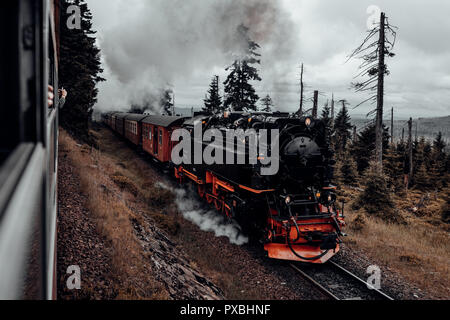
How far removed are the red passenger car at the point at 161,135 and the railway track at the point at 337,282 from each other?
29.6 ft

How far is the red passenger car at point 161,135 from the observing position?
1434 cm

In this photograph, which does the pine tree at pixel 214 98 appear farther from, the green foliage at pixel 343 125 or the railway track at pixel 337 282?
the railway track at pixel 337 282

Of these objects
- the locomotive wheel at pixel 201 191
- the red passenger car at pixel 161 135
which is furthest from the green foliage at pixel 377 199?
the red passenger car at pixel 161 135

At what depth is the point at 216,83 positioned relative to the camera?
117ft

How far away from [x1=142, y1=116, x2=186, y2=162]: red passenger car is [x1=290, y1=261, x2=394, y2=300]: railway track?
9028 mm

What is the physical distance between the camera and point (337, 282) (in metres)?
6.84

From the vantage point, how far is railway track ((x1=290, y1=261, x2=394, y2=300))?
20.5 feet

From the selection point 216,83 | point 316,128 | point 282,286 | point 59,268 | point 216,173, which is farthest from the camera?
point 216,83

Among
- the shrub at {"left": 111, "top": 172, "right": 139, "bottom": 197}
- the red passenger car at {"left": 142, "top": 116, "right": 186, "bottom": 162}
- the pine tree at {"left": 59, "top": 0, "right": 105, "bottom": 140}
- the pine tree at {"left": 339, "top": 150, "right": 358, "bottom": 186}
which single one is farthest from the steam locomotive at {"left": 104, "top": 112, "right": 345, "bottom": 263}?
the pine tree at {"left": 339, "top": 150, "right": 358, "bottom": 186}

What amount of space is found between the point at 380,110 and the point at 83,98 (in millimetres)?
15677

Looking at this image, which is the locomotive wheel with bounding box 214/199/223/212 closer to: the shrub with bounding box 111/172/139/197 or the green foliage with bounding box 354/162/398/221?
the shrub with bounding box 111/172/139/197
